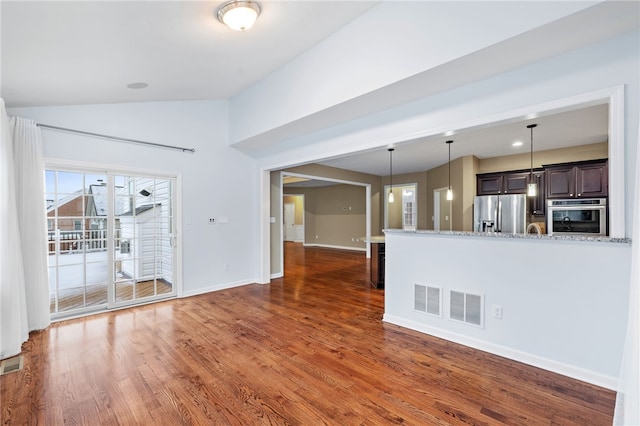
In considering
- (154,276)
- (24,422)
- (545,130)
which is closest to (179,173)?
(154,276)

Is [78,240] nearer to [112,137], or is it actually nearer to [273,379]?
[112,137]

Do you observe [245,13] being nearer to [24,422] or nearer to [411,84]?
[411,84]

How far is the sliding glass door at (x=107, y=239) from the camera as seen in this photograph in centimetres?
372

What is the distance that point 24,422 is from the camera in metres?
1.86

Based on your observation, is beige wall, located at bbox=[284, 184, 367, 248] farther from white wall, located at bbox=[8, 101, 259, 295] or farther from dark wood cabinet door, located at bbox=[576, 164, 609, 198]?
dark wood cabinet door, located at bbox=[576, 164, 609, 198]

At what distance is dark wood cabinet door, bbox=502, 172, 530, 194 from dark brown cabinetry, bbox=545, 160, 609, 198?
40 centimetres

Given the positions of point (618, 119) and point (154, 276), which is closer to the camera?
point (618, 119)

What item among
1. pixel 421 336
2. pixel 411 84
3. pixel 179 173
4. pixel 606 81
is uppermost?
pixel 411 84

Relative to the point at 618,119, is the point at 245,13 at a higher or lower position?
higher

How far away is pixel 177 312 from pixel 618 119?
504 centimetres

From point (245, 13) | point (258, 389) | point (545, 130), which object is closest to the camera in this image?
point (258, 389)

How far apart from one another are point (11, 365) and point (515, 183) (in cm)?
812

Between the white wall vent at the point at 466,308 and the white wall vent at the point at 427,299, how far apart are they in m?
0.14

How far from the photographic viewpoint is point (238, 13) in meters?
2.39
